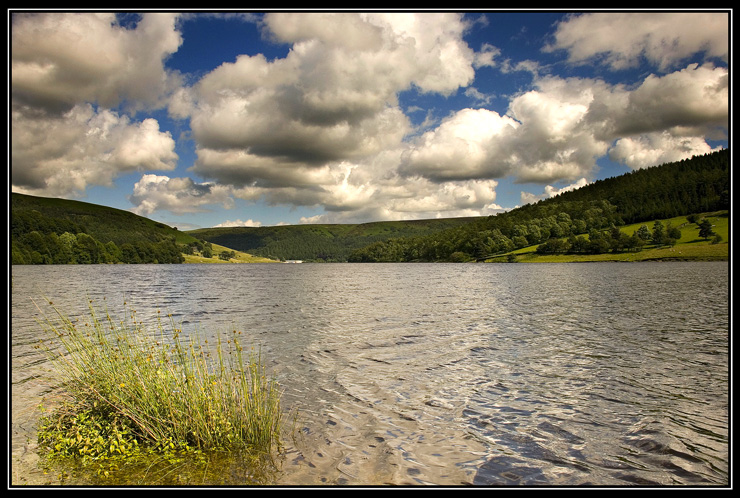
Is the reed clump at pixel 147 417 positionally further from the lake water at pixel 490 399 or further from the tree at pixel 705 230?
the tree at pixel 705 230

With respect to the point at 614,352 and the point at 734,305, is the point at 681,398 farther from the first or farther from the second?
the point at 734,305

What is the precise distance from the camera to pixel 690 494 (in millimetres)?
5059

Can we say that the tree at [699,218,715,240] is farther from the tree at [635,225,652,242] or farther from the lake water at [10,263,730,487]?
the lake water at [10,263,730,487]

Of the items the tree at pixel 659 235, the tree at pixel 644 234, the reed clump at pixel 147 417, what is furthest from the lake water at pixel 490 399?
the tree at pixel 644 234

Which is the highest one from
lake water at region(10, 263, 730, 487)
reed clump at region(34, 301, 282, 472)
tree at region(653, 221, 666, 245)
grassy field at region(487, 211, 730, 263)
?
tree at region(653, 221, 666, 245)

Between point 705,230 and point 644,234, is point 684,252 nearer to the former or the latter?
point 705,230

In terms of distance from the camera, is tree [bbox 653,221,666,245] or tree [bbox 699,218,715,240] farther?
tree [bbox 653,221,666,245]

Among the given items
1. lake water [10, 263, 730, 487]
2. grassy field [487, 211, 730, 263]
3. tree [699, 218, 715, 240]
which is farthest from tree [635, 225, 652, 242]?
lake water [10, 263, 730, 487]

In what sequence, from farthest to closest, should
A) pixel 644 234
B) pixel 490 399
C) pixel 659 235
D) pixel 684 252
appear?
1. pixel 644 234
2. pixel 659 235
3. pixel 684 252
4. pixel 490 399

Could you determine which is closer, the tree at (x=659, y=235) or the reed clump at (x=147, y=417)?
the reed clump at (x=147, y=417)

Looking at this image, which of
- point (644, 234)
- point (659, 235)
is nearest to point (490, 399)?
point (659, 235)

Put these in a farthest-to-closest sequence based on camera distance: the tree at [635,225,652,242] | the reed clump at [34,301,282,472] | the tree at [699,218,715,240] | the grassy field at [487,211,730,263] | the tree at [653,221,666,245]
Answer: the tree at [635,225,652,242] → the tree at [653,221,666,245] → the tree at [699,218,715,240] → the grassy field at [487,211,730,263] → the reed clump at [34,301,282,472]

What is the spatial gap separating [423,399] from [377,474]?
568 cm

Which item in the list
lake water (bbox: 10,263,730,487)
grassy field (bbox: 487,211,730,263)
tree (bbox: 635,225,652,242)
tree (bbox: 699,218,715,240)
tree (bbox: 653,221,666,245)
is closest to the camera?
lake water (bbox: 10,263,730,487)
